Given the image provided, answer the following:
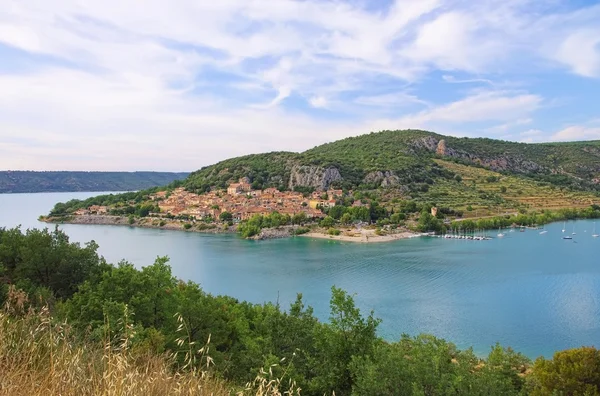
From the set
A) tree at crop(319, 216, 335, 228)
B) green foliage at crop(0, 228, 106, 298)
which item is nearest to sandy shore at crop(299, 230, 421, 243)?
tree at crop(319, 216, 335, 228)

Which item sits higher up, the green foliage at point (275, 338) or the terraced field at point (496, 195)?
the terraced field at point (496, 195)

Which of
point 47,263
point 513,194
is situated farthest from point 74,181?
point 47,263

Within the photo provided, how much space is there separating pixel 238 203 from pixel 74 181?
79395 mm

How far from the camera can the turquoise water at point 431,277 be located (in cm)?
1491

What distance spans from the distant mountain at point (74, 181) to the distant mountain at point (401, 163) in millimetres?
36882

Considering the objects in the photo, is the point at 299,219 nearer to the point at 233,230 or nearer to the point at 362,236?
the point at 233,230

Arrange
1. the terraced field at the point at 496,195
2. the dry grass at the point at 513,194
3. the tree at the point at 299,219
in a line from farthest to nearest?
the dry grass at the point at 513,194, the terraced field at the point at 496,195, the tree at the point at 299,219

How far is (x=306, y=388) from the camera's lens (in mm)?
5047

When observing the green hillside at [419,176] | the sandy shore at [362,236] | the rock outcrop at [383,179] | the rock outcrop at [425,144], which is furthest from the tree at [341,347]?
the rock outcrop at [425,144]

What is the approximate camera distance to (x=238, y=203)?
5062 centimetres

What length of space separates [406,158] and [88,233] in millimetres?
42580

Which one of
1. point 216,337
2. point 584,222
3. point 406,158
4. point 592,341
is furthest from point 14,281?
point 406,158

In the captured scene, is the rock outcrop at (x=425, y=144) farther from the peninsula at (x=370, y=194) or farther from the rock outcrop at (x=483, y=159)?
the peninsula at (x=370, y=194)

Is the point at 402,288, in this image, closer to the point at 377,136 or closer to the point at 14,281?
the point at 14,281
